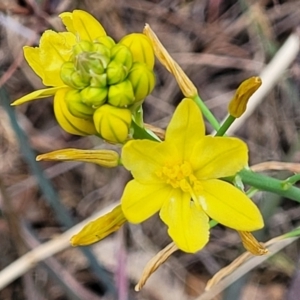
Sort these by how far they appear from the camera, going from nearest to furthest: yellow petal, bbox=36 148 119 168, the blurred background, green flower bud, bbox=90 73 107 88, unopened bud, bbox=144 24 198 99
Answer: green flower bud, bbox=90 73 107 88, yellow petal, bbox=36 148 119 168, unopened bud, bbox=144 24 198 99, the blurred background

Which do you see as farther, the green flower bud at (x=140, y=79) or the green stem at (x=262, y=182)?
the green stem at (x=262, y=182)

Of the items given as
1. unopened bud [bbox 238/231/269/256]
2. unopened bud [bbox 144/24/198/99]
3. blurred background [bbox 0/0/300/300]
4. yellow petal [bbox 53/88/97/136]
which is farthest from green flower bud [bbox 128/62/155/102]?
blurred background [bbox 0/0/300/300]

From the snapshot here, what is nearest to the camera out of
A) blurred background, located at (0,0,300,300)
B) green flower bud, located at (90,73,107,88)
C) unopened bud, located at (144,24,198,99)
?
green flower bud, located at (90,73,107,88)

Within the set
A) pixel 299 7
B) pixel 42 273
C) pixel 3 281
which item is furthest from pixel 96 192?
pixel 299 7

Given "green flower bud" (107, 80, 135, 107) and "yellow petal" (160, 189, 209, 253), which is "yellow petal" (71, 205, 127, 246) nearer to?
"yellow petal" (160, 189, 209, 253)

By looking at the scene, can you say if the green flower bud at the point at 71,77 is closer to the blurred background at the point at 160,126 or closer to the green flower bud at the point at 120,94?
the green flower bud at the point at 120,94

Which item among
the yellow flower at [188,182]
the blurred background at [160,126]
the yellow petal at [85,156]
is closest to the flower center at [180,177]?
the yellow flower at [188,182]
